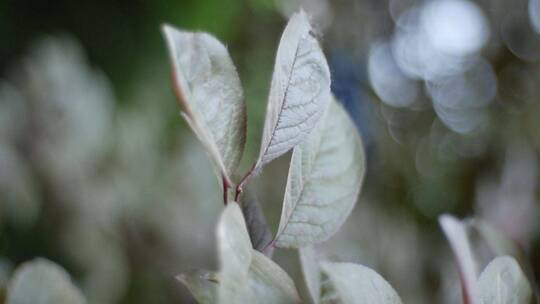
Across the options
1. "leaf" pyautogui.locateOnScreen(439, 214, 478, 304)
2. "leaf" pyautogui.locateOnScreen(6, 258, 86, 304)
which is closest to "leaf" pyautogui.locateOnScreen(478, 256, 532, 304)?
"leaf" pyautogui.locateOnScreen(439, 214, 478, 304)

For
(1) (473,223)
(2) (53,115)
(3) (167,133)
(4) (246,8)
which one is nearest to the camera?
(1) (473,223)

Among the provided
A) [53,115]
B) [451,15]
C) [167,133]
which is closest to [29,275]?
[53,115]

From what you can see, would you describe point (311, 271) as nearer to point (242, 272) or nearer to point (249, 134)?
point (242, 272)

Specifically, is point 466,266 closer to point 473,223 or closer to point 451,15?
point 473,223

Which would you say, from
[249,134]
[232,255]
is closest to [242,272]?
[232,255]

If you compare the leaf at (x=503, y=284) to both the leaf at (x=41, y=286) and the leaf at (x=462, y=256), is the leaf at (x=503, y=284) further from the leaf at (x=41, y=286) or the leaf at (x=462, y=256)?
the leaf at (x=41, y=286)

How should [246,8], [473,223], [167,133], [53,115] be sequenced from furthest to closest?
[246,8] < [167,133] < [53,115] < [473,223]

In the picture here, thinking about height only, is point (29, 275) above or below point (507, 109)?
above
